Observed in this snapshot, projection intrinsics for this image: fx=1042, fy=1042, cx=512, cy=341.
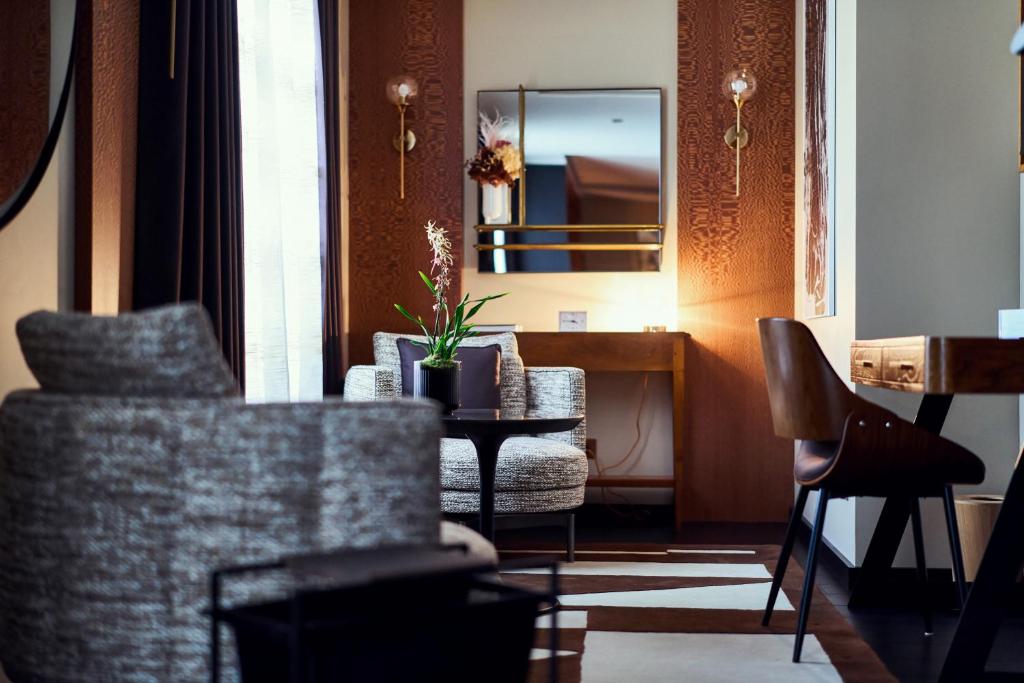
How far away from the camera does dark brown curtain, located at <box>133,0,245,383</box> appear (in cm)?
283

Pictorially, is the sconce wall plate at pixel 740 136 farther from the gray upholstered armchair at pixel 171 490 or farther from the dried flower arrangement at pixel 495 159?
the gray upholstered armchair at pixel 171 490

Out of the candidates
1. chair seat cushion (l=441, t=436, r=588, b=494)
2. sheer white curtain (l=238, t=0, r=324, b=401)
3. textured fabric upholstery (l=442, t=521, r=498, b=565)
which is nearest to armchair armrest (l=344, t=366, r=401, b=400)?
sheer white curtain (l=238, t=0, r=324, b=401)

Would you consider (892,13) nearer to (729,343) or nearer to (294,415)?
(729,343)

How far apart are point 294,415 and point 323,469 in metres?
0.09

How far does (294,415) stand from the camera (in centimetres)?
148

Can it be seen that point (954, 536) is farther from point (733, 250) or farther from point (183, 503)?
point (733, 250)

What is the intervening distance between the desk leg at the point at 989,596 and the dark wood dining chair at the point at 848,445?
1.36ft

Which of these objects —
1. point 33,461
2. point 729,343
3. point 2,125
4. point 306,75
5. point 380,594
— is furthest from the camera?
point 729,343

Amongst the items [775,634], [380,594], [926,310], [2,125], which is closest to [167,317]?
[380,594]

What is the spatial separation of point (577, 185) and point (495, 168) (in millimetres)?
447

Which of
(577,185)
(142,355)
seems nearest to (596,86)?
(577,185)

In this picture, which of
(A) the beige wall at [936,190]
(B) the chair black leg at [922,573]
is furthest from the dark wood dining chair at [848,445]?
(A) the beige wall at [936,190]

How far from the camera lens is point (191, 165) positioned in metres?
3.00

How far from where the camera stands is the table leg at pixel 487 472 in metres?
3.05
